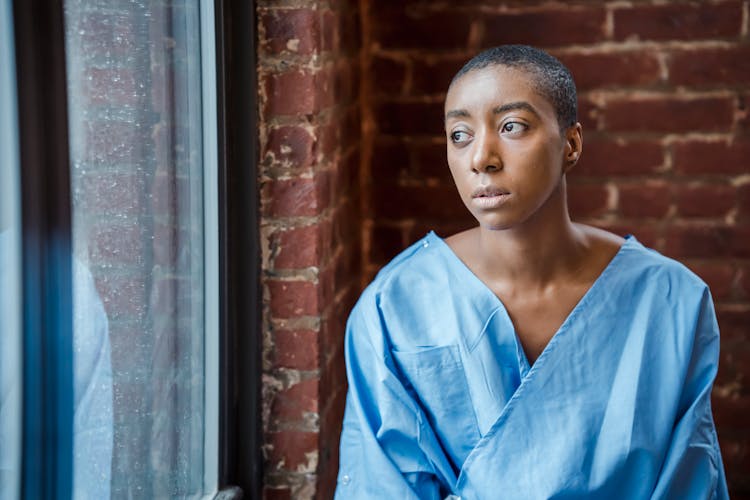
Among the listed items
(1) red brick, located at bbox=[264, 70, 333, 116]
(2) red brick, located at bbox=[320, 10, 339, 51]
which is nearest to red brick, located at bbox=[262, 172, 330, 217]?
(1) red brick, located at bbox=[264, 70, 333, 116]

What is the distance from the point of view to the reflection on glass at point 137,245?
1011 millimetres

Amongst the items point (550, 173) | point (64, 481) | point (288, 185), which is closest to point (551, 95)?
point (550, 173)

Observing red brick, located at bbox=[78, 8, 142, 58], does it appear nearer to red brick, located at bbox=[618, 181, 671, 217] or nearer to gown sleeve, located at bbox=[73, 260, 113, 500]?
gown sleeve, located at bbox=[73, 260, 113, 500]

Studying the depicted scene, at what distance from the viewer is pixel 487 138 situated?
1.16m

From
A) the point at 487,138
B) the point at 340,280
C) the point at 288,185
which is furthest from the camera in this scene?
the point at 340,280

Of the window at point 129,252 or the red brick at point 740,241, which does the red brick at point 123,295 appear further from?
the red brick at point 740,241

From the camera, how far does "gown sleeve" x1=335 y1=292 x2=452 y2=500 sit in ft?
4.02

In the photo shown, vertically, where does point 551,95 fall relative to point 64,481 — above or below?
above

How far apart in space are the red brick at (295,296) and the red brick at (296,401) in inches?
4.9

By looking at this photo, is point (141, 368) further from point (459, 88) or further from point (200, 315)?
point (459, 88)

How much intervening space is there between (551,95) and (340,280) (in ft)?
2.26

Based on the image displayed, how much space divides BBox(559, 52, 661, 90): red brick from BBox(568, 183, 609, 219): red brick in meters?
0.20

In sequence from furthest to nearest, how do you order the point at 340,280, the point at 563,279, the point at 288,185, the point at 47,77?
the point at 340,280 → the point at 288,185 → the point at 563,279 → the point at 47,77

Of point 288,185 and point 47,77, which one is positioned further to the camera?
point 288,185
